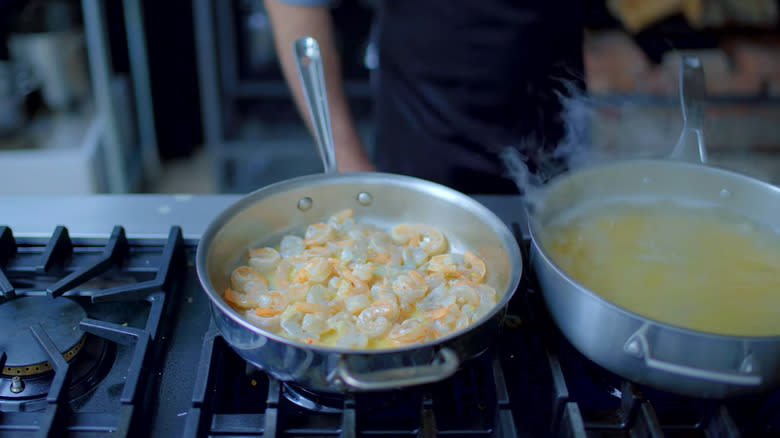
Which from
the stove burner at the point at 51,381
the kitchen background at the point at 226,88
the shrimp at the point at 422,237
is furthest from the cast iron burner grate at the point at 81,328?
the kitchen background at the point at 226,88

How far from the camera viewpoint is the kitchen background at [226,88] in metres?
2.53

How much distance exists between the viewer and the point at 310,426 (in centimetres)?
79

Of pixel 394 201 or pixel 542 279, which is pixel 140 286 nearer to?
pixel 394 201

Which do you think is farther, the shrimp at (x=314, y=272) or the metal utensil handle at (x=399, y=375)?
the shrimp at (x=314, y=272)

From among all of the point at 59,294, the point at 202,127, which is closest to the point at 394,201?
the point at 59,294

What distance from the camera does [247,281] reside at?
97 cm

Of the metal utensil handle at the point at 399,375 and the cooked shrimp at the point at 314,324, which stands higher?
the metal utensil handle at the point at 399,375

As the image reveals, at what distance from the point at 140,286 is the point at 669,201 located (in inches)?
34.4

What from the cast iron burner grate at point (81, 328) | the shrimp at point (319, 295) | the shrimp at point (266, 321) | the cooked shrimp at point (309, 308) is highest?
the cooked shrimp at point (309, 308)

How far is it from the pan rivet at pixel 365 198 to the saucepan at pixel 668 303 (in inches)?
11.6

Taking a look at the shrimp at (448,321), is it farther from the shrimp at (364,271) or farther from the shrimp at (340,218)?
the shrimp at (340,218)

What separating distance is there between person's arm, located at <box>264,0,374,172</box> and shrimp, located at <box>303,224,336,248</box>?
0.38 meters

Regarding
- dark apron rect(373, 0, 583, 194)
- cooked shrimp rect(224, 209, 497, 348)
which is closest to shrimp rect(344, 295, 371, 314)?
cooked shrimp rect(224, 209, 497, 348)

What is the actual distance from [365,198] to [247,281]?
26cm
